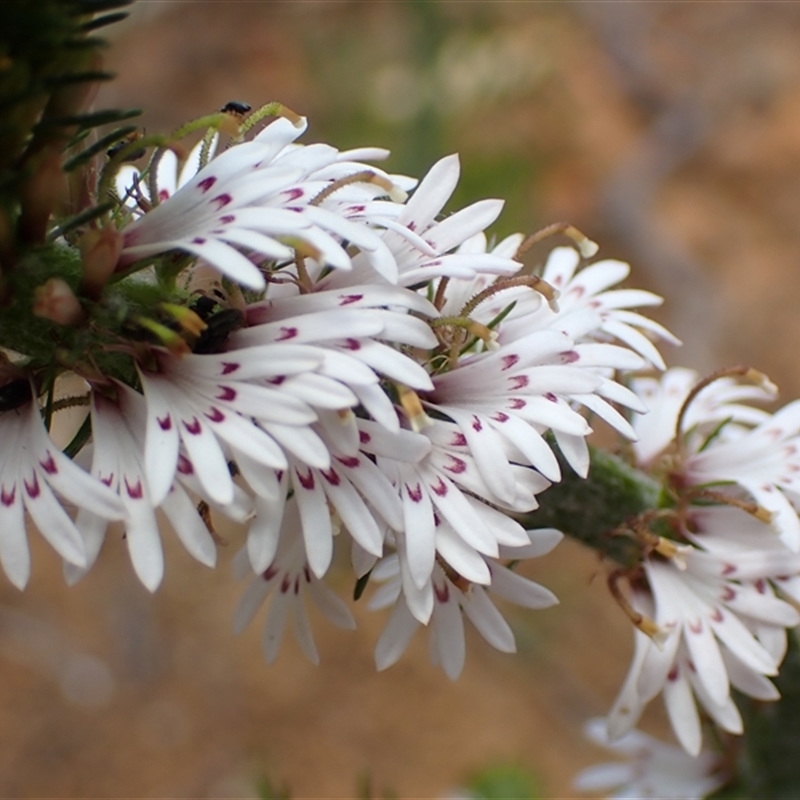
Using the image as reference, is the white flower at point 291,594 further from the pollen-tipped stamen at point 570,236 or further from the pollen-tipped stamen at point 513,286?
the pollen-tipped stamen at point 570,236

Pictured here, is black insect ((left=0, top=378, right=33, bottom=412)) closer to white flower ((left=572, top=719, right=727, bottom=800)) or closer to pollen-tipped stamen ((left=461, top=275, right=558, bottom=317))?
pollen-tipped stamen ((left=461, top=275, right=558, bottom=317))

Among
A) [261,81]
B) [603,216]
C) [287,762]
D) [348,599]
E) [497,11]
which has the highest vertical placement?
[497,11]

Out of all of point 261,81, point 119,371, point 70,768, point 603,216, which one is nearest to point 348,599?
point 70,768

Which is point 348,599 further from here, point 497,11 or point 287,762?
point 497,11

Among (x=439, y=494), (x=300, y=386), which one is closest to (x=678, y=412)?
(x=439, y=494)

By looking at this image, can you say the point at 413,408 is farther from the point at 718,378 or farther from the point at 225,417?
the point at 718,378
